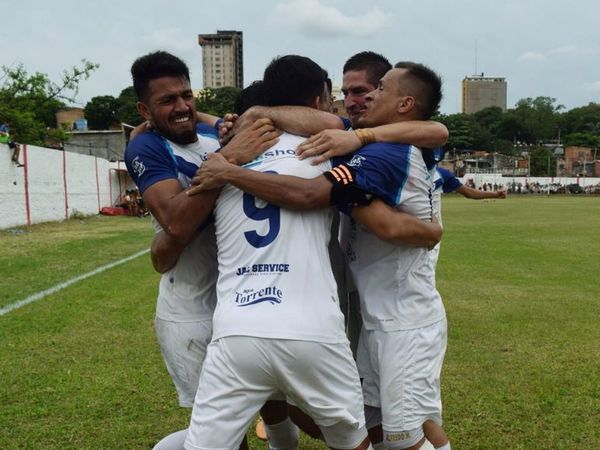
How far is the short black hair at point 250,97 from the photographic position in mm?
3138

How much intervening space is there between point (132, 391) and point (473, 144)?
443 feet

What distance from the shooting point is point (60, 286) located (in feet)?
31.1

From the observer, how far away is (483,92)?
190m

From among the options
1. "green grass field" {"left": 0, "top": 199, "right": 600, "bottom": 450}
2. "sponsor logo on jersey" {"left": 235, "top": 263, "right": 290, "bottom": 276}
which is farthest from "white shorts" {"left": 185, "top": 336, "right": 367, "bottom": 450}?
"green grass field" {"left": 0, "top": 199, "right": 600, "bottom": 450}

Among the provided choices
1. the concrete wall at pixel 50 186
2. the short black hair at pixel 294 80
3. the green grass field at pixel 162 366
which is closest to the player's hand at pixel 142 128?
the short black hair at pixel 294 80

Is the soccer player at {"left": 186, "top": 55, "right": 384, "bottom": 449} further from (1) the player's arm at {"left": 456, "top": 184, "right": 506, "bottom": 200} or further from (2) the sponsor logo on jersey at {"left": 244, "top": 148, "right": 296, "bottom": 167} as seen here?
(1) the player's arm at {"left": 456, "top": 184, "right": 506, "bottom": 200}

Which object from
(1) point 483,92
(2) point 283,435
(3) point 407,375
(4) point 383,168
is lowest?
(2) point 283,435

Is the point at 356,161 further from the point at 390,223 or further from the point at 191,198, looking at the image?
the point at 191,198

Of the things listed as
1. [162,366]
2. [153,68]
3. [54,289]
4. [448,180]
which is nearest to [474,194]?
[448,180]

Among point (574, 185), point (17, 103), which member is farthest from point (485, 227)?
point (574, 185)

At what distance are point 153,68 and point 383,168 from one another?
3.73 feet

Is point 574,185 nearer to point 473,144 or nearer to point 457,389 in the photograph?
point 473,144

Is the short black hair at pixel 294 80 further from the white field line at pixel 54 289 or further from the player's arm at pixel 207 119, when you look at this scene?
the white field line at pixel 54 289

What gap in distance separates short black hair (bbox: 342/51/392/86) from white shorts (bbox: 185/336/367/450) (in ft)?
5.84
